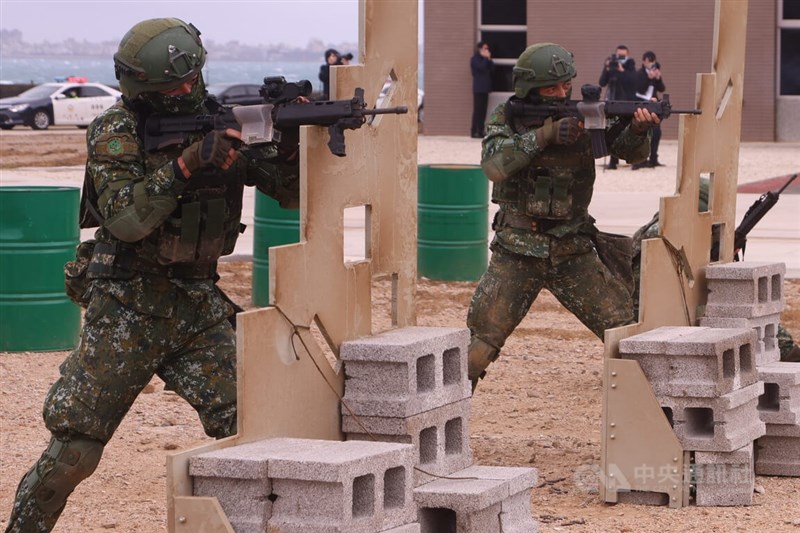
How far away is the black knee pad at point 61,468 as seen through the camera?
512cm

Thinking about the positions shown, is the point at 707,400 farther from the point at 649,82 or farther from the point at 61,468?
the point at 649,82

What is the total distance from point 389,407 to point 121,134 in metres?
1.26

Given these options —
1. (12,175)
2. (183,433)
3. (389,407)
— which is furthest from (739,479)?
(12,175)

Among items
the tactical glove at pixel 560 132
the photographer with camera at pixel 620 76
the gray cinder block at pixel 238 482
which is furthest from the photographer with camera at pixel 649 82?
the gray cinder block at pixel 238 482

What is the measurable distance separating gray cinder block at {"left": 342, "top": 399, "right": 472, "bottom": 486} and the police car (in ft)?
96.0

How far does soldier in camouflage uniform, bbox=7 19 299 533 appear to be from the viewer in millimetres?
5105

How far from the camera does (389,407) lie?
5.23 metres

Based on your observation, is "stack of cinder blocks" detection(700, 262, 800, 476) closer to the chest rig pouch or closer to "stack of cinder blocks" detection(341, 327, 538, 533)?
"stack of cinder blocks" detection(341, 327, 538, 533)

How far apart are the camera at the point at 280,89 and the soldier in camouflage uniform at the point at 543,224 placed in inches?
75.2

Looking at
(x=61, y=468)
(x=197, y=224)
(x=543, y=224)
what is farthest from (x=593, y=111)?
(x=61, y=468)

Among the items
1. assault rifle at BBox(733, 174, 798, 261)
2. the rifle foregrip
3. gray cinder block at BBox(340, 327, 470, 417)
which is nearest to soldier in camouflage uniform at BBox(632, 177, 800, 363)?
assault rifle at BBox(733, 174, 798, 261)

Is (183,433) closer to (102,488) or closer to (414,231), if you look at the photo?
(102,488)

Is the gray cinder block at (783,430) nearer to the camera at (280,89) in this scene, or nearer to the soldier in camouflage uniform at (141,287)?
the soldier in camouflage uniform at (141,287)

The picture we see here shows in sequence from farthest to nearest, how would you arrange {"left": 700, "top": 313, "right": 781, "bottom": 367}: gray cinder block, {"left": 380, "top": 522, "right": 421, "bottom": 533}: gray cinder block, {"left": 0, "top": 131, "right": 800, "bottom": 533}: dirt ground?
{"left": 700, "top": 313, "right": 781, "bottom": 367}: gray cinder block → {"left": 0, "top": 131, "right": 800, "bottom": 533}: dirt ground → {"left": 380, "top": 522, "right": 421, "bottom": 533}: gray cinder block
